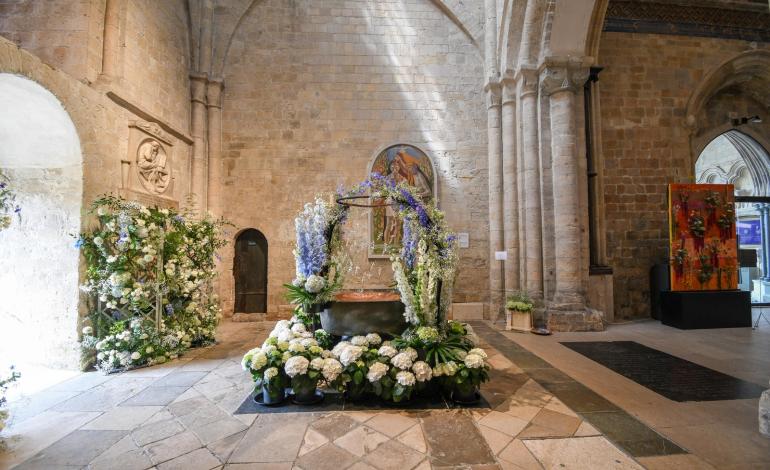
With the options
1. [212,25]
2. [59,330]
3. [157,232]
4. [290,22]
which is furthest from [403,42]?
[59,330]

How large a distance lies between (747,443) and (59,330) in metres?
6.99

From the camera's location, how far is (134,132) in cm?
553

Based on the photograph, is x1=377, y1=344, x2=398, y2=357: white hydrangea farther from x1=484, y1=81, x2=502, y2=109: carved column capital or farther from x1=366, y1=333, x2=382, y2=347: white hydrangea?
x1=484, y1=81, x2=502, y2=109: carved column capital

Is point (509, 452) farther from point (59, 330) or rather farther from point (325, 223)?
point (59, 330)

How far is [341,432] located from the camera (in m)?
2.74

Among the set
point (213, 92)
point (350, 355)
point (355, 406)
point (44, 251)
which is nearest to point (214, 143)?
point (213, 92)

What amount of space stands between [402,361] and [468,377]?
626 mm

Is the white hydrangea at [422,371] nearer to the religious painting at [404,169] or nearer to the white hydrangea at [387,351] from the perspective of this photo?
the white hydrangea at [387,351]

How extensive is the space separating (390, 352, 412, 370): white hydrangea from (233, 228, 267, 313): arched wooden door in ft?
17.3

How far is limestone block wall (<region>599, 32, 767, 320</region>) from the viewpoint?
302 inches

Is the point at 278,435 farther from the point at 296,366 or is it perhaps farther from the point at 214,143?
the point at 214,143

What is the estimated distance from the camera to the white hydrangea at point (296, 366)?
3.05m

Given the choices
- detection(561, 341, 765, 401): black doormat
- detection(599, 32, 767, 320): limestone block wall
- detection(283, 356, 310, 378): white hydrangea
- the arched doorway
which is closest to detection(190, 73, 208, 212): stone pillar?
detection(283, 356, 310, 378): white hydrangea

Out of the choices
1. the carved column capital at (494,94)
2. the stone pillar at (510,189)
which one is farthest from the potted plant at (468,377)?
the carved column capital at (494,94)
